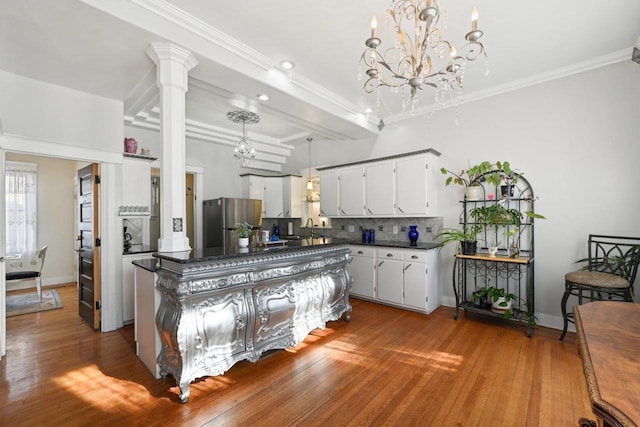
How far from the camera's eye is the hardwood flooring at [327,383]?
1.95m

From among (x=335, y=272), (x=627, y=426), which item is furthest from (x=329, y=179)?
(x=627, y=426)

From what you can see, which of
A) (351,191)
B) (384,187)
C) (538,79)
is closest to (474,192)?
(384,187)

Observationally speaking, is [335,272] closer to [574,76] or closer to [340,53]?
[340,53]

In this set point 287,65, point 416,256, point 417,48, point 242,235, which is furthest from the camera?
point 416,256

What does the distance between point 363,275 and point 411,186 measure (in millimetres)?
1575

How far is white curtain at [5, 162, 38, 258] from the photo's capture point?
17.4 ft

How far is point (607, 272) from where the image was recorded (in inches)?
121

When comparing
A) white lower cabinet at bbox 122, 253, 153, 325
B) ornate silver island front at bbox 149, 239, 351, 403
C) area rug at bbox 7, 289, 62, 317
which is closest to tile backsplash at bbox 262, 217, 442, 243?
ornate silver island front at bbox 149, 239, 351, 403

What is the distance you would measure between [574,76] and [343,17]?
2925mm

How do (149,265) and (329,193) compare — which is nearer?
(149,265)

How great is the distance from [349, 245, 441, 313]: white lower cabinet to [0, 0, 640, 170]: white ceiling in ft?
7.37

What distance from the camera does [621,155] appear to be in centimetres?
311

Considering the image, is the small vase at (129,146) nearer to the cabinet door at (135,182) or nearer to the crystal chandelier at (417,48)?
the cabinet door at (135,182)

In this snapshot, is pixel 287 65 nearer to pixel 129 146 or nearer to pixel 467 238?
pixel 129 146
